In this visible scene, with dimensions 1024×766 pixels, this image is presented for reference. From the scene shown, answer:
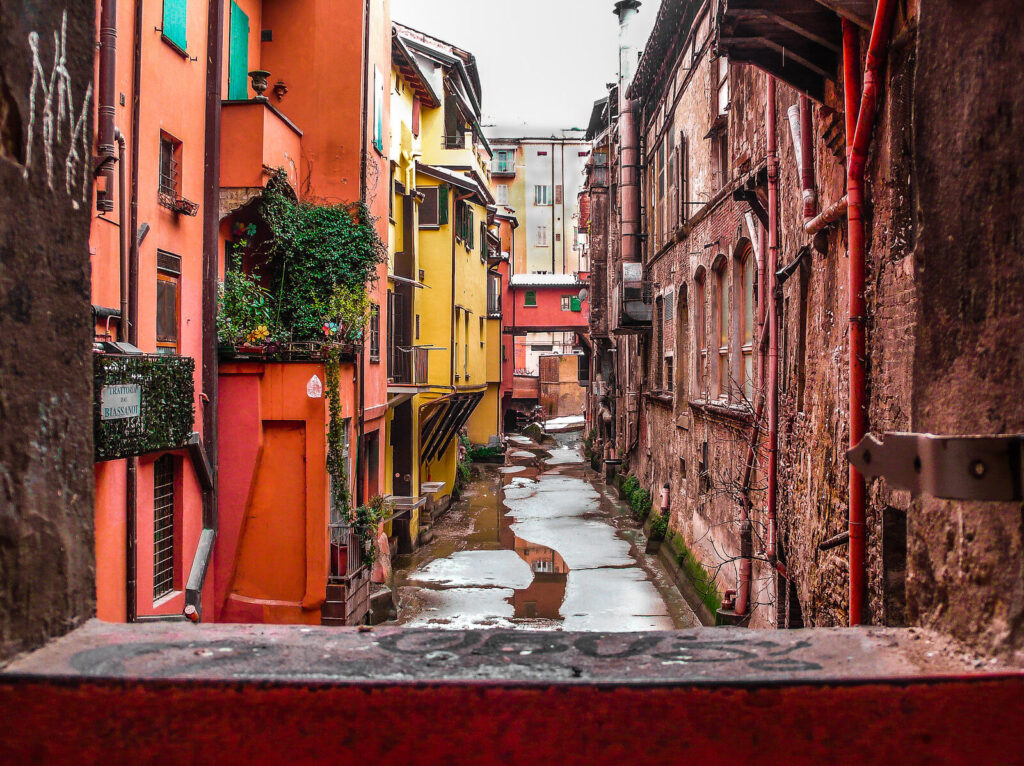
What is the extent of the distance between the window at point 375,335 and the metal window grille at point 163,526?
5.37 m

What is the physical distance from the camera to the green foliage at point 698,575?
39.0 ft

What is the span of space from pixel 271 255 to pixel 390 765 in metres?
11.0

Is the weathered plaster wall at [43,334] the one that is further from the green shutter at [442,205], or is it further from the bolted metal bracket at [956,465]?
the green shutter at [442,205]

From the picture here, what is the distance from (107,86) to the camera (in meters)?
7.62

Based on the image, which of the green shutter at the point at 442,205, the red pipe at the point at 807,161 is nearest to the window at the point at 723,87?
the red pipe at the point at 807,161

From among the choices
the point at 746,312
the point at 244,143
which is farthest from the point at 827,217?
the point at 244,143

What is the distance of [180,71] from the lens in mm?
9617

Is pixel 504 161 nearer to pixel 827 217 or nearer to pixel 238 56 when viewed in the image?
pixel 238 56

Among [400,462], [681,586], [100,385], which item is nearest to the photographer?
[100,385]

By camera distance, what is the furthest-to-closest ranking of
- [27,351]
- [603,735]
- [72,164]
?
[72,164] → [27,351] → [603,735]

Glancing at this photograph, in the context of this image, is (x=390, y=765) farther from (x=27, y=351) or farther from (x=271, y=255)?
(x=271, y=255)

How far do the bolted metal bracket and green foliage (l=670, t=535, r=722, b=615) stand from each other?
9.51 m

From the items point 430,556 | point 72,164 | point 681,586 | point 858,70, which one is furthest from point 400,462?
point 72,164

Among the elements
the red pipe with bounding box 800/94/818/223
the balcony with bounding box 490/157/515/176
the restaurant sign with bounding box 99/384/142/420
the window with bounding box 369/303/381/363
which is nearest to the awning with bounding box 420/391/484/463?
the window with bounding box 369/303/381/363
